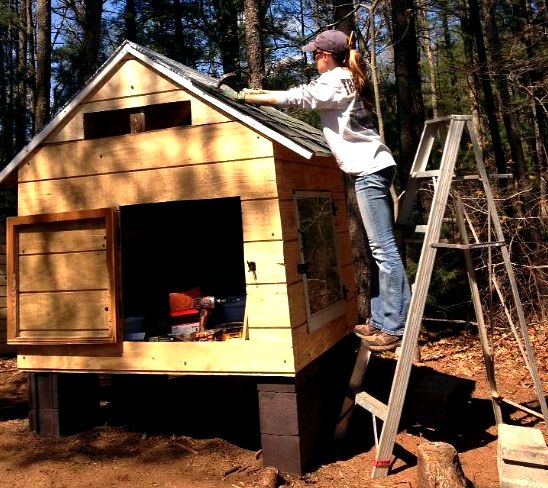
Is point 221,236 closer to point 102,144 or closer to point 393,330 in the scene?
point 102,144

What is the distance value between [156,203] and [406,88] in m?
5.81

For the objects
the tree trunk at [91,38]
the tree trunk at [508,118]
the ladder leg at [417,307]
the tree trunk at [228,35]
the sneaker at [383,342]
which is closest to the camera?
the ladder leg at [417,307]

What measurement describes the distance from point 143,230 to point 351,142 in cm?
278

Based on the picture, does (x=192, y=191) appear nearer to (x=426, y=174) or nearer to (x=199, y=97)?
(x=199, y=97)

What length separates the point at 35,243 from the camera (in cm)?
468

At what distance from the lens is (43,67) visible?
10516 millimetres

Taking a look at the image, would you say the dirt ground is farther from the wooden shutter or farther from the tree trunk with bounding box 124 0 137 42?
the tree trunk with bounding box 124 0 137 42

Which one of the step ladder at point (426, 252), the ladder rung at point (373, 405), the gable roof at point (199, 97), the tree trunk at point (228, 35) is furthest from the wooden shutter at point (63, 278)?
the tree trunk at point (228, 35)

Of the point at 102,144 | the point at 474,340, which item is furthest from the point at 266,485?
the point at 474,340

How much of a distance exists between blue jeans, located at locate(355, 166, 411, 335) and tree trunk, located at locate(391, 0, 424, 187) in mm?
5008

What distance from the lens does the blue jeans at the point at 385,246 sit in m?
3.90

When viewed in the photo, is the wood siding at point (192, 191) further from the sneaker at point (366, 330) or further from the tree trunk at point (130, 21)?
the tree trunk at point (130, 21)

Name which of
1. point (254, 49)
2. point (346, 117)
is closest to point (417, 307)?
point (346, 117)

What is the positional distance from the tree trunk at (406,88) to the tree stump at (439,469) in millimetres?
5742
